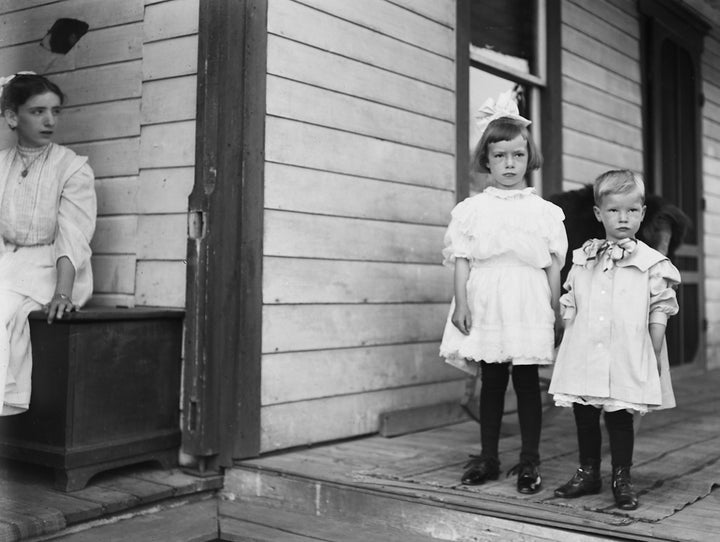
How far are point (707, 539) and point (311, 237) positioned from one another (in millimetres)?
1861

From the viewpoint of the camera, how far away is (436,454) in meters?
3.38

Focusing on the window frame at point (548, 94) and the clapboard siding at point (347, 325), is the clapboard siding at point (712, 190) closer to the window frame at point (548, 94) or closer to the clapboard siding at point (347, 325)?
the window frame at point (548, 94)

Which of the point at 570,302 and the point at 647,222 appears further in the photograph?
the point at 647,222

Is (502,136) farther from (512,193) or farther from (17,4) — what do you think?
(17,4)

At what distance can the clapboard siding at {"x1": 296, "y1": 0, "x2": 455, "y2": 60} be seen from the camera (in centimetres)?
362

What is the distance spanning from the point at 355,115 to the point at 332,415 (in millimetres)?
1305

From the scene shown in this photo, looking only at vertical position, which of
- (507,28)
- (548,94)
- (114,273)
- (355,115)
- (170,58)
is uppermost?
(507,28)

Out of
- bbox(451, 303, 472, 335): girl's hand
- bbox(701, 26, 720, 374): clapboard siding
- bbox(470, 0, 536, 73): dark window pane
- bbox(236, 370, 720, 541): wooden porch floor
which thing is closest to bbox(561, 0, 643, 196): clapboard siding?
bbox(470, 0, 536, 73): dark window pane

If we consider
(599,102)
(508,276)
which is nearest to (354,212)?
(508,276)

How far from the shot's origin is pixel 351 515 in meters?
2.83

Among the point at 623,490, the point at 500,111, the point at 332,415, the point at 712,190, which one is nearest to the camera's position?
the point at 623,490

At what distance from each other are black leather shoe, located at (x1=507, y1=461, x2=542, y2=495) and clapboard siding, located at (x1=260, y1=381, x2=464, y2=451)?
968mm

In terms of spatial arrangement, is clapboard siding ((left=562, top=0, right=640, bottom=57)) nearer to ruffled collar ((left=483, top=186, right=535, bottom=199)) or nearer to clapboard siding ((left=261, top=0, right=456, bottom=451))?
clapboard siding ((left=261, top=0, right=456, bottom=451))

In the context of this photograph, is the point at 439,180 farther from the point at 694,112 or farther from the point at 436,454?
the point at 694,112
